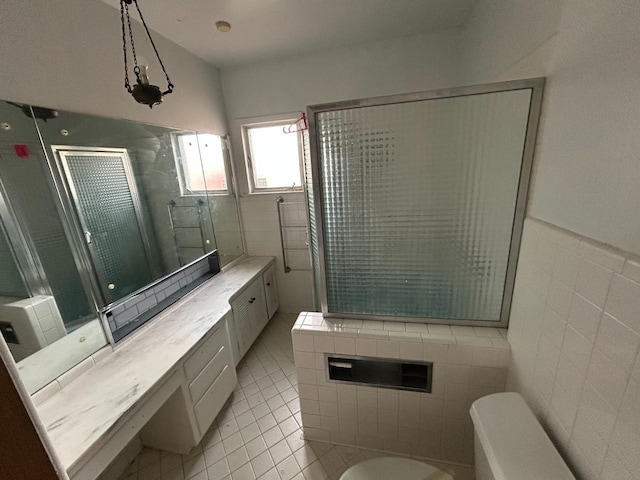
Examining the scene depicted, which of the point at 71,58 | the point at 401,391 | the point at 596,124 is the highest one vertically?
the point at 71,58

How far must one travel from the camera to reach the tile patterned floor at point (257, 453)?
1427mm

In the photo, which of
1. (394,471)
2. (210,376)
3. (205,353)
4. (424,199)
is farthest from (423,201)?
(210,376)

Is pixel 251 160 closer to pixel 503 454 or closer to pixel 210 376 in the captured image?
pixel 210 376

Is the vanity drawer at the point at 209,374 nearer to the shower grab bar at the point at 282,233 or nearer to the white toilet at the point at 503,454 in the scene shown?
the white toilet at the point at 503,454

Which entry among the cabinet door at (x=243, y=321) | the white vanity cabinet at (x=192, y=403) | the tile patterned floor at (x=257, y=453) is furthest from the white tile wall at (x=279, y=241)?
the white vanity cabinet at (x=192, y=403)

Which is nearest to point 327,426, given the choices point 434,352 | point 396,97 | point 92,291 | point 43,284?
point 434,352

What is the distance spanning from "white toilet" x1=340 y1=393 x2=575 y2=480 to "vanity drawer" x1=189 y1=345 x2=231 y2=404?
94cm

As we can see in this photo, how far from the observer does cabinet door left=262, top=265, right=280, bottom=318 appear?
2662 millimetres

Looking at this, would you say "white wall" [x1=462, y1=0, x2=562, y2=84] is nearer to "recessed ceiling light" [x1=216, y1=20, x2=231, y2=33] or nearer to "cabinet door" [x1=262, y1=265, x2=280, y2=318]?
"recessed ceiling light" [x1=216, y1=20, x2=231, y2=33]

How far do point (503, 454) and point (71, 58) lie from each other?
8.08 feet

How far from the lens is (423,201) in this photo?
1.18 metres

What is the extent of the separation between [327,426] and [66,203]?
1.87m

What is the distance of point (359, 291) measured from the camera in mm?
1383

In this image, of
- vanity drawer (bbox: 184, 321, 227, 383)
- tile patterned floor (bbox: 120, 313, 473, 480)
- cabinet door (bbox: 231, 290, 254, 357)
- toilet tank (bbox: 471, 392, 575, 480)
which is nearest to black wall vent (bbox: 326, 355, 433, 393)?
toilet tank (bbox: 471, 392, 575, 480)
